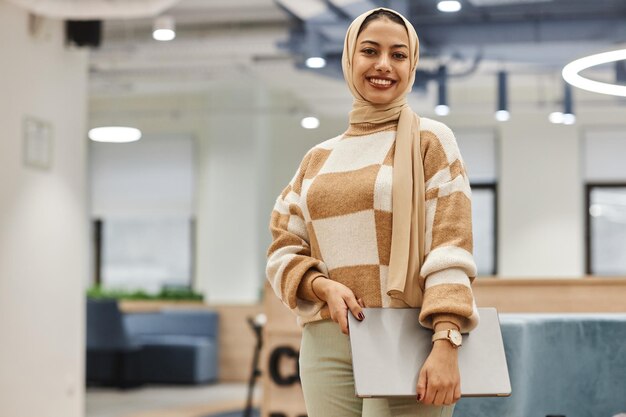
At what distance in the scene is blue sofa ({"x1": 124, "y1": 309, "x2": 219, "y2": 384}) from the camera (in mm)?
11234

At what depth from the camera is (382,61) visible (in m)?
1.76

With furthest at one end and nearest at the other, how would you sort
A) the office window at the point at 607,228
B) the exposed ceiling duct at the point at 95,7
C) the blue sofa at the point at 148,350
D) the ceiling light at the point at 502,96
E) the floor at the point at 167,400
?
the office window at the point at 607,228
the blue sofa at the point at 148,350
the ceiling light at the point at 502,96
the floor at the point at 167,400
the exposed ceiling duct at the point at 95,7

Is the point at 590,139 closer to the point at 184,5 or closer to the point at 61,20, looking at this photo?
the point at 184,5

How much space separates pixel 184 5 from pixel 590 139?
22.1 feet

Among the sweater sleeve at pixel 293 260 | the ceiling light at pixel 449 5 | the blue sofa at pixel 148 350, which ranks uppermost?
the ceiling light at pixel 449 5

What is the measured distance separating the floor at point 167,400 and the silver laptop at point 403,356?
22.8 feet

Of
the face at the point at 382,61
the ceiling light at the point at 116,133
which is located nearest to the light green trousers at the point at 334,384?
the face at the point at 382,61

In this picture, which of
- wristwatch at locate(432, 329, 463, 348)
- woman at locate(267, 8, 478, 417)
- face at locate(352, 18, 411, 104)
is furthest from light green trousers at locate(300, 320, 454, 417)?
face at locate(352, 18, 411, 104)

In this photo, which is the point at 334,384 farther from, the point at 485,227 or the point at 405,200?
the point at 485,227

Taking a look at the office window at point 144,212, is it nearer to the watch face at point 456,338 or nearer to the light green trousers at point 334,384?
the light green trousers at point 334,384

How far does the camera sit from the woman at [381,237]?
167 centimetres

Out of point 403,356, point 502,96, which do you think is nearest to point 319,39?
point 502,96

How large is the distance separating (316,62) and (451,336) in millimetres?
6664

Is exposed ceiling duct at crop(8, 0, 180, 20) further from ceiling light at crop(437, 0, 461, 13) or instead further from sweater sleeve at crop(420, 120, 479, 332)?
sweater sleeve at crop(420, 120, 479, 332)
